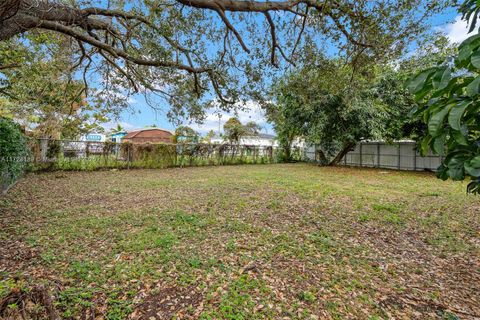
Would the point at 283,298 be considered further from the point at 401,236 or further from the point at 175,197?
the point at 175,197

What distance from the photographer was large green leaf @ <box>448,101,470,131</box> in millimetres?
911

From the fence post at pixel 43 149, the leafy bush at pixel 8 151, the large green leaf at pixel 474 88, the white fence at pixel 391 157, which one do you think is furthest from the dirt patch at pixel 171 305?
the white fence at pixel 391 157

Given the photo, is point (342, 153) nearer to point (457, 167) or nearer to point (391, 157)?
point (391, 157)

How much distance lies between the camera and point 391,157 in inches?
536

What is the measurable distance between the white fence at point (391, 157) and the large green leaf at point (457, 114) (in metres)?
13.1

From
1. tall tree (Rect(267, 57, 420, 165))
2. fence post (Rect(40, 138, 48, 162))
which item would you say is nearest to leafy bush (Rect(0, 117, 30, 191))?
fence post (Rect(40, 138, 48, 162))

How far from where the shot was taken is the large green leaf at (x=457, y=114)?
91 cm

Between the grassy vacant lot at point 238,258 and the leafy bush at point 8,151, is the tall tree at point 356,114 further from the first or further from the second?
the leafy bush at point 8,151

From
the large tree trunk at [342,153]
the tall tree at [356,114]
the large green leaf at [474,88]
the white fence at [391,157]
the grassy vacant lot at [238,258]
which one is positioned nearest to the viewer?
the large green leaf at [474,88]

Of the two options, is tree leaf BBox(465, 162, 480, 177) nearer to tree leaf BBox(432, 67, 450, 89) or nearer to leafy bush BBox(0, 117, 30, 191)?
tree leaf BBox(432, 67, 450, 89)

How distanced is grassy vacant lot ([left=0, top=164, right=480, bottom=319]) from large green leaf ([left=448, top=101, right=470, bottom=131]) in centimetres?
168

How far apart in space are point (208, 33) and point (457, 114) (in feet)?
16.4

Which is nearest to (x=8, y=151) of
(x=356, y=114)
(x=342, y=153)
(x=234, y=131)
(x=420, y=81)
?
(x=420, y=81)

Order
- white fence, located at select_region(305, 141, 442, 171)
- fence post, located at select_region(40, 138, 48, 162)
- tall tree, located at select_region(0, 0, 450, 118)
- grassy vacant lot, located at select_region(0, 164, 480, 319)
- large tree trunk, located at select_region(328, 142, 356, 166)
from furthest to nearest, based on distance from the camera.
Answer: large tree trunk, located at select_region(328, 142, 356, 166)
white fence, located at select_region(305, 141, 442, 171)
fence post, located at select_region(40, 138, 48, 162)
tall tree, located at select_region(0, 0, 450, 118)
grassy vacant lot, located at select_region(0, 164, 480, 319)
